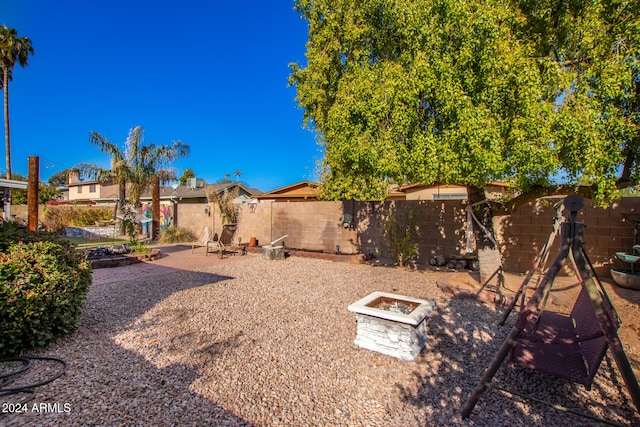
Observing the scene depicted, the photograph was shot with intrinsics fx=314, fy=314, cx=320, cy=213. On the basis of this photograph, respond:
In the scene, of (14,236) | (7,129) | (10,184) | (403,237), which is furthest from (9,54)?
(403,237)

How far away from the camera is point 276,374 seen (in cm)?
324

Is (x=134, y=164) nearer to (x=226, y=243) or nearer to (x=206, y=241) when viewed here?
(x=206, y=241)

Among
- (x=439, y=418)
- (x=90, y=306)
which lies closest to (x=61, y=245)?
(x=90, y=306)

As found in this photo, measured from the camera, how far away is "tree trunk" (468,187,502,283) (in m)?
6.30

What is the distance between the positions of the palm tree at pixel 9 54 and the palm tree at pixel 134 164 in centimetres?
1005

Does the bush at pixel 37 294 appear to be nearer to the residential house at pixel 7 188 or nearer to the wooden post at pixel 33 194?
the residential house at pixel 7 188

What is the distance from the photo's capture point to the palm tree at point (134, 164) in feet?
54.4

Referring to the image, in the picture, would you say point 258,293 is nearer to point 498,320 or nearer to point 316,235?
point 498,320

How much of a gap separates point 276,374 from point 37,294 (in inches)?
112

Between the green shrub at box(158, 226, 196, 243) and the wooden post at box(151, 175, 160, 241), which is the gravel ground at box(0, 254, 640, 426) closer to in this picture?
the green shrub at box(158, 226, 196, 243)

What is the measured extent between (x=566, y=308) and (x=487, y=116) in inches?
134

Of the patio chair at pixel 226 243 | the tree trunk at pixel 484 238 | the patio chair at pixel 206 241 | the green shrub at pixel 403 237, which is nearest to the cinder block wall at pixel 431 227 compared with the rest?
the green shrub at pixel 403 237

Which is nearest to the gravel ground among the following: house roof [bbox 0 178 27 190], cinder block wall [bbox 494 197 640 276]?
cinder block wall [bbox 494 197 640 276]

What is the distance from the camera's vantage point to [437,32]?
5.01m
